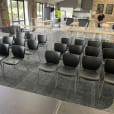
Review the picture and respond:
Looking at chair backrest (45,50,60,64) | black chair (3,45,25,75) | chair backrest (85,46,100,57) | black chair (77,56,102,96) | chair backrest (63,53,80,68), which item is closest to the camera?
black chair (77,56,102,96)

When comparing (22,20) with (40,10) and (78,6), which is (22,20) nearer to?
(40,10)

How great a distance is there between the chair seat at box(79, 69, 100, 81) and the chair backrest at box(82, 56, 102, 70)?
0.11 metres

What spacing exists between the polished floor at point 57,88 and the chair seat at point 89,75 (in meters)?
0.40

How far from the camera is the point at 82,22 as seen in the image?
37.7 feet

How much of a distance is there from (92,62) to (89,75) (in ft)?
1.17

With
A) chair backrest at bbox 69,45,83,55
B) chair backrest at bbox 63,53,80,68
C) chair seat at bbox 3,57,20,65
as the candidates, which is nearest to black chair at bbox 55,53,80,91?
chair backrest at bbox 63,53,80,68

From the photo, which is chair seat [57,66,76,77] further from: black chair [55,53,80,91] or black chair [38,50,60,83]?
black chair [38,50,60,83]

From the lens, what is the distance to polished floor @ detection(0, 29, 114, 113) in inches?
107

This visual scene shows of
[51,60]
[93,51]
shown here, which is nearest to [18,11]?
[51,60]

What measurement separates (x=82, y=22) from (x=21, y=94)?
1065cm

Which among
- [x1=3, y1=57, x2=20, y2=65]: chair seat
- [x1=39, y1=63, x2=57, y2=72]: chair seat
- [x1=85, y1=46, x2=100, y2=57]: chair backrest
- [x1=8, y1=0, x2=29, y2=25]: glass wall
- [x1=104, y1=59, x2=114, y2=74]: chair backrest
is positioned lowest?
[x1=39, y1=63, x2=57, y2=72]: chair seat

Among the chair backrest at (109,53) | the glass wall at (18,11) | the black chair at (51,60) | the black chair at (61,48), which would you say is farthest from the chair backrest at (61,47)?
the glass wall at (18,11)

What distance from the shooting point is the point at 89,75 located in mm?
2887

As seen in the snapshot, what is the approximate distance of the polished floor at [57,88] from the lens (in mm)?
2729
